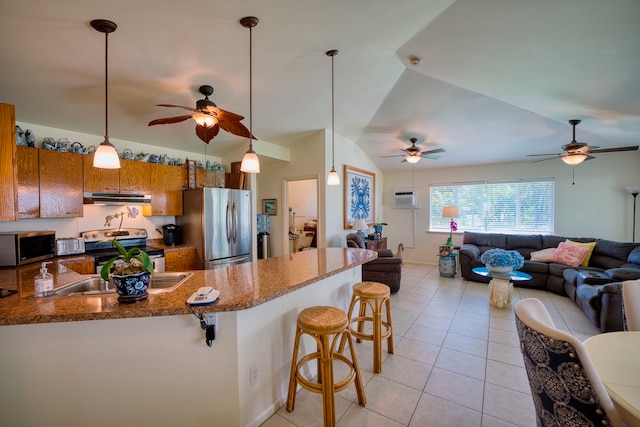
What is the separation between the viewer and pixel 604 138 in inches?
162

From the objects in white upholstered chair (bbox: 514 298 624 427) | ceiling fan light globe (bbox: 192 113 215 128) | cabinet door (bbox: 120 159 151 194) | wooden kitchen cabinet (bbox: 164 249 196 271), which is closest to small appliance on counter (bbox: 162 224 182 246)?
wooden kitchen cabinet (bbox: 164 249 196 271)

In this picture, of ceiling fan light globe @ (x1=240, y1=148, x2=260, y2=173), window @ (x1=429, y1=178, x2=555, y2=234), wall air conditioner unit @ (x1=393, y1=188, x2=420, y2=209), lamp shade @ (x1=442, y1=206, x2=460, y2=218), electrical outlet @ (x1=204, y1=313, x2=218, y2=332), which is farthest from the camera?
wall air conditioner unit @ (x1=393, y1=188, x2=420, y2=209)

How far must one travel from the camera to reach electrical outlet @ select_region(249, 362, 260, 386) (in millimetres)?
1632

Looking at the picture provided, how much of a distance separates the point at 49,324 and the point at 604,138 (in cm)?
676

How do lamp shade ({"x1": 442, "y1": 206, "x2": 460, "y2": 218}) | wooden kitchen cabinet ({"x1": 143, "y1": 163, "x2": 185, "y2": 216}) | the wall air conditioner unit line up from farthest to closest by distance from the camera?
the wall air conditioner unit < lamp shade ({"x1": 442, "y1": 206, "x2": 460, "y2": 218}) < wooden kitchen cabinet ({"x1": 143, "y1": 163, "x2": 185, "y2": 216})

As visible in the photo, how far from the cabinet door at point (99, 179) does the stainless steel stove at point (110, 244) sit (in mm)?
567

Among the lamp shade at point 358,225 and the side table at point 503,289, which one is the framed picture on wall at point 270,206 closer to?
the lamp shade at point 358,225

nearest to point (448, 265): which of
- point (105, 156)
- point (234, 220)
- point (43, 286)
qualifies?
point (234, 220)

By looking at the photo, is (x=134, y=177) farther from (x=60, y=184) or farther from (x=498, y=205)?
(x=498, y=205)

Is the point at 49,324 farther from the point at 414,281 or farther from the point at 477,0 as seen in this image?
the point at 414,281

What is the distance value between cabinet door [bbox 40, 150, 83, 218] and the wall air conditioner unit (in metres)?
5.98

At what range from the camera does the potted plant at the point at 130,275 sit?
133 centimetres

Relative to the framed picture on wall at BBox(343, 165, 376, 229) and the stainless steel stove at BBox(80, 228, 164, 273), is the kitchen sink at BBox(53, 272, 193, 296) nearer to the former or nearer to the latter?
the stainless steel stove at BBox(80, 228, 164, 273)

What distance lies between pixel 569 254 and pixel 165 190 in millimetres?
6591
